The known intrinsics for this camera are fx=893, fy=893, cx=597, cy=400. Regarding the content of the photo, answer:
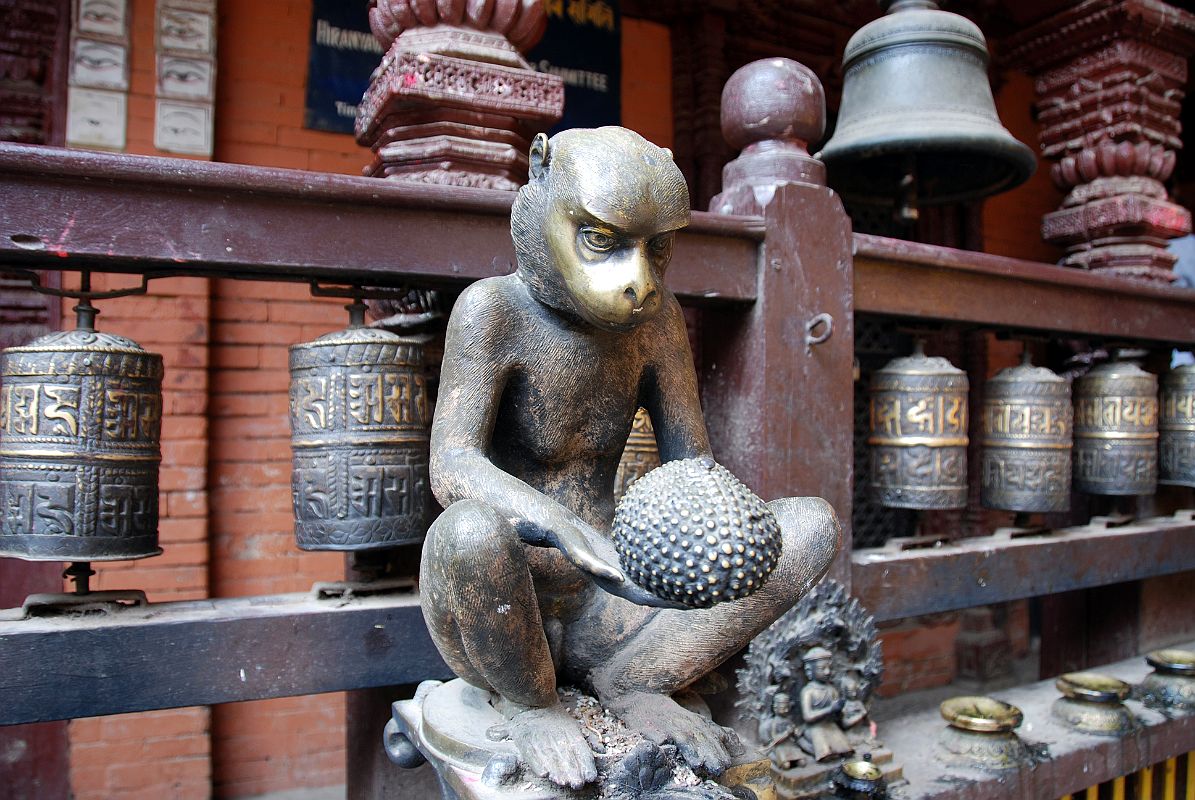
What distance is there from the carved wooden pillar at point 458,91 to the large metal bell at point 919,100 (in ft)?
3.03

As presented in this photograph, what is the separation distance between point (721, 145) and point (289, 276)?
2435 mm

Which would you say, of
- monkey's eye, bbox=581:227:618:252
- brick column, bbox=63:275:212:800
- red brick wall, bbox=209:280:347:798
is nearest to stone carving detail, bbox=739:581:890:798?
monkey's eye, bbox=581:227:618:252

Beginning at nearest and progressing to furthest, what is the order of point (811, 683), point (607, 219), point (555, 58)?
point (607, 219) → point (811, 683) → point (555, 58)

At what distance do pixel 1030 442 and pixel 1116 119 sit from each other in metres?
1.27

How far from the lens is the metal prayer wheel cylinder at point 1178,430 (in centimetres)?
286

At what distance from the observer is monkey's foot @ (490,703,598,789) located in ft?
3.84

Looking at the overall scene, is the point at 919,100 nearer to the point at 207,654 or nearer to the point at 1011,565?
the point at 1011,565

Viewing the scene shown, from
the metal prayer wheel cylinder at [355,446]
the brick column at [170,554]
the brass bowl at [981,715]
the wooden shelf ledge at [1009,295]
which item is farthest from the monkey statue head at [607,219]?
the brick column at [170,554]

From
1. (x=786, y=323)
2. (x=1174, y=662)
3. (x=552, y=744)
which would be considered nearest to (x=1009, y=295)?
(x=786, y=323)

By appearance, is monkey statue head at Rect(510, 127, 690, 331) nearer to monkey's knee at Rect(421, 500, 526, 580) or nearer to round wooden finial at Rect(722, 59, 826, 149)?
monkey's knee at Rect(421, 500, 526, 580)

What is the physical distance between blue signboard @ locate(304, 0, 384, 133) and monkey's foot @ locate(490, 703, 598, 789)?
8.20ft

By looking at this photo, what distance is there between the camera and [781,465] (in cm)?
195

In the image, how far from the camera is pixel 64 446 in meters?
1.54

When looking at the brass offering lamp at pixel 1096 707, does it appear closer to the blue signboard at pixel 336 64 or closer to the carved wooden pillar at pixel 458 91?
the carved wooden pillar at pixel 458 91
